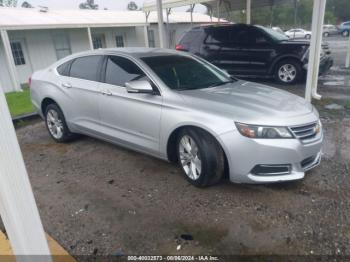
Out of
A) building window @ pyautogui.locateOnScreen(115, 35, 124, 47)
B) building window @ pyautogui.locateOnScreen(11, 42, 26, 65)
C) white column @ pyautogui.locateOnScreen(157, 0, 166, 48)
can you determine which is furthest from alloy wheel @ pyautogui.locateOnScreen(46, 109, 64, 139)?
building window @ pyautogui.locateOnScreen(115, 35, 124, 47)

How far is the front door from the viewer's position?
12.5 ft

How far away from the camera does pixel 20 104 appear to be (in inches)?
357

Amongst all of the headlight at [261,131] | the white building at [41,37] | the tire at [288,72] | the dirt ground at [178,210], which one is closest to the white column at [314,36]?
the tire at [288,72]

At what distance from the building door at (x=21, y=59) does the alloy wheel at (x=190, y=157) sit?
503 inches

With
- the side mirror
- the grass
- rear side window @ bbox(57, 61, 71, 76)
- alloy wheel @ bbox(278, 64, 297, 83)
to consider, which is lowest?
the grass

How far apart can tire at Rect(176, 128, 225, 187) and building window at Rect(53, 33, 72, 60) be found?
13731 mm

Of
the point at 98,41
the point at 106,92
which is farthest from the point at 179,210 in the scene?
the point at 98,41

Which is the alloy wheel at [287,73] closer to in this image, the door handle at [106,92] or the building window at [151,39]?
the door handle at [106,92]

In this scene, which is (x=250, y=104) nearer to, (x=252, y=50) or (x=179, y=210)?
(x=179, y=210)

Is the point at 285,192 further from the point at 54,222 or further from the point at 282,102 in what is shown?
the point at 54,222

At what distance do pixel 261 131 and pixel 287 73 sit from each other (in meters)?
6.64

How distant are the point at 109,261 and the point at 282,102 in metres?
2.58

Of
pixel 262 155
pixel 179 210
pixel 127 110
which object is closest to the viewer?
pixel 262 155

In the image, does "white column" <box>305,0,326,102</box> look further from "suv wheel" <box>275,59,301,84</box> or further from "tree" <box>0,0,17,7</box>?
"tree" <box>0,0,17,7</box>
